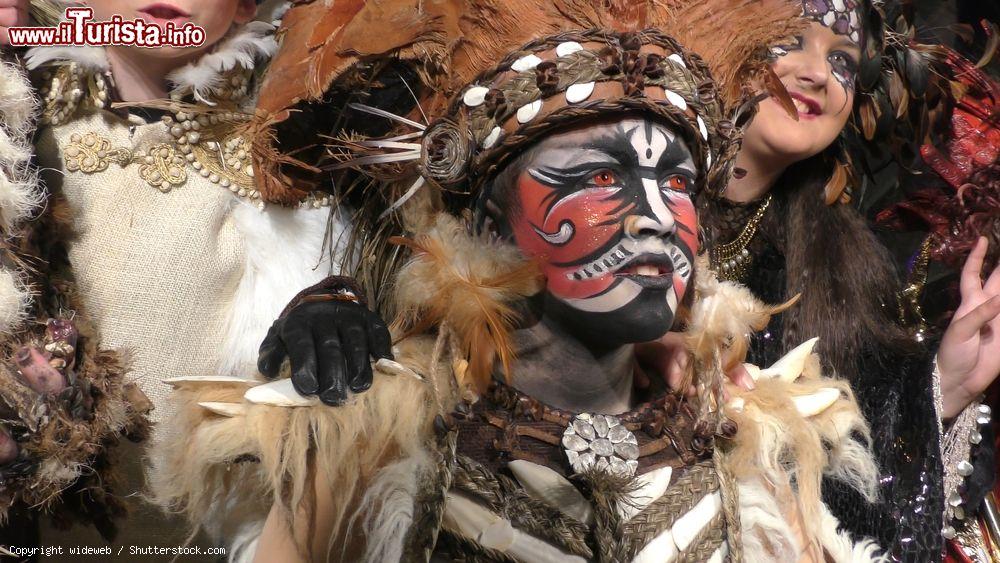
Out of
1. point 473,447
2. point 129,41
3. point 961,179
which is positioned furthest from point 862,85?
point 129,41

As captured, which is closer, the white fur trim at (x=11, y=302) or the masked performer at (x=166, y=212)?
the white fur trim at (x=11, y=302)

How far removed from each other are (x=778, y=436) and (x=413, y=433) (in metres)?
0.67

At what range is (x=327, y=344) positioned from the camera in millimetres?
1942

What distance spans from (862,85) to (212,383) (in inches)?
67.4

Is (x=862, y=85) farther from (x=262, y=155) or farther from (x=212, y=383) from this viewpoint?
(x=212, y=383)

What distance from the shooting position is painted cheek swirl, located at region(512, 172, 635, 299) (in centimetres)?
192

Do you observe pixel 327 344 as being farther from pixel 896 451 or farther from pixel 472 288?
pixel 896 451

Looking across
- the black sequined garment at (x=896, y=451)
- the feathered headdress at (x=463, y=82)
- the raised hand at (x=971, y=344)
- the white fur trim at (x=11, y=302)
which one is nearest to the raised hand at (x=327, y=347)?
the feathered headdress at (x=463, y=82)

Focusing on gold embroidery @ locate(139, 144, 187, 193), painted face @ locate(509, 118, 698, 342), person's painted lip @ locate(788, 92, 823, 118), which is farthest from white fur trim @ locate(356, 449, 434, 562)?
person's painted lip @ locate(788, 92, 823, 118)

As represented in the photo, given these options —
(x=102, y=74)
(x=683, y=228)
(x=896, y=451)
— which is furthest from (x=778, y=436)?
(x=102, y=74)

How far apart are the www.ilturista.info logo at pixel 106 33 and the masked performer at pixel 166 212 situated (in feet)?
0.06

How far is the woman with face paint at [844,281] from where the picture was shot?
2467 millimetres

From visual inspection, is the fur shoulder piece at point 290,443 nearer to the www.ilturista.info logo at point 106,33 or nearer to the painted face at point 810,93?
the www.ilturista.info logo at point 106,33

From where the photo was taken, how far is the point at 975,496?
2.62m
